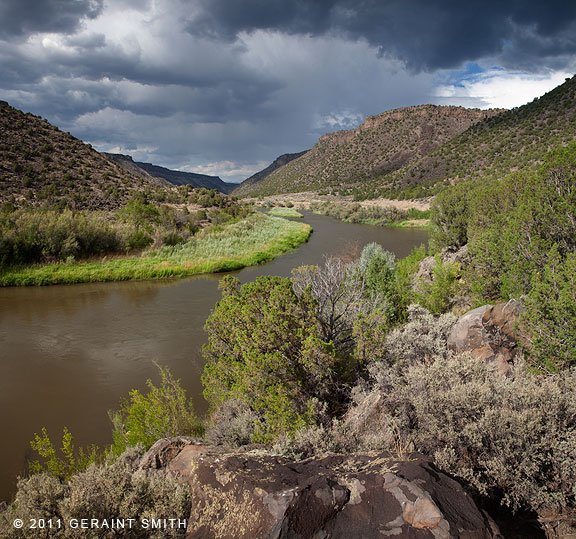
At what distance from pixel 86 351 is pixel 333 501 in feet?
36.0

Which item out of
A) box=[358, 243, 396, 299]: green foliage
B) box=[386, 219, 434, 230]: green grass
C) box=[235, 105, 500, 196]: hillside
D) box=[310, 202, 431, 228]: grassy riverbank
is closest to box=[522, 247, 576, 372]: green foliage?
box=[358, 243, 396, 299]: green foliage

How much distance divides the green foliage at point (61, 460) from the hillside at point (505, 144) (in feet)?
168

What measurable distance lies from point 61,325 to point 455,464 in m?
14.7

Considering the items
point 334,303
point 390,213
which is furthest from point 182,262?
point 390,213

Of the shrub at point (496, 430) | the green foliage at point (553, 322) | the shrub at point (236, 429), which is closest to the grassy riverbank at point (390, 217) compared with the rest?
the green foliage at point (553, 322)

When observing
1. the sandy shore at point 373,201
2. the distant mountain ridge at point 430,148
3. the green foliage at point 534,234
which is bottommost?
the green foliage at point 534,234

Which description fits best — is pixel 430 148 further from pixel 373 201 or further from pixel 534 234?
pixel 534 234

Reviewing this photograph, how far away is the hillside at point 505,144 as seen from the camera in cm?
4869

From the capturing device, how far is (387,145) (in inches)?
4400

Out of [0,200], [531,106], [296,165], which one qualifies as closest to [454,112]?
[531,106]

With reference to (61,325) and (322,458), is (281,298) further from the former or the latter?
(61,325)

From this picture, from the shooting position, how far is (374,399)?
4797 mm

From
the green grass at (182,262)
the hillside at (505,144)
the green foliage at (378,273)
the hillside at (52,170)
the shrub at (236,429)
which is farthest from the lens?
the hillside at (505,144)

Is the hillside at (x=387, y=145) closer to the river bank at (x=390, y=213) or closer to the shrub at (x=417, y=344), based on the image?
the river bank at (x=390, y=213)
